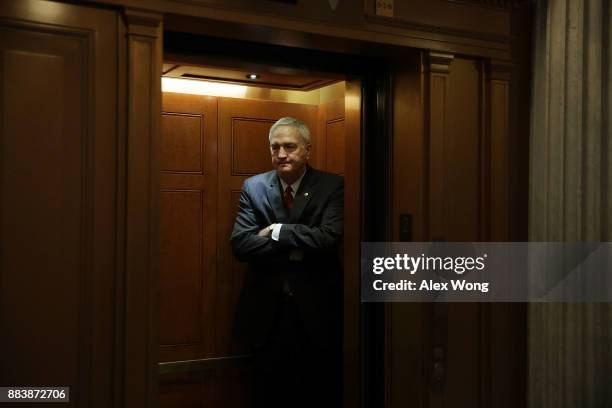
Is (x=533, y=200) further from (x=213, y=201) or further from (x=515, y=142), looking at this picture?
(x=213, y=201)

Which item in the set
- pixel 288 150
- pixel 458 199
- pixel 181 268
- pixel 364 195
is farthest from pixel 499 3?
pixel 181 268

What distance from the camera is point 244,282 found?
3.45 m

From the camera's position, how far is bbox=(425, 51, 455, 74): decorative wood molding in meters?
2.43

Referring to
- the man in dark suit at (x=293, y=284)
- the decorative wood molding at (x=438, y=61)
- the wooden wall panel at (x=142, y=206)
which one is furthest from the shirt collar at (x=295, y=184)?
the wooden wall panel at (x=142, y=206)

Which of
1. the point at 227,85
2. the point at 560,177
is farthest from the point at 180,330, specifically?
the point at 560,177

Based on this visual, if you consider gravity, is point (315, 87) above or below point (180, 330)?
above

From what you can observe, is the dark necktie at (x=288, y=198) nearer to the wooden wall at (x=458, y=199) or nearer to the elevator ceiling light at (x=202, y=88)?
the elevator ceiling light at (x=202, y=88)

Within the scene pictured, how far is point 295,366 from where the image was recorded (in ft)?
10.3

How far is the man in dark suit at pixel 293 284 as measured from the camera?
3.11 meters

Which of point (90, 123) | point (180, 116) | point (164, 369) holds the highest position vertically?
point (180, 116)

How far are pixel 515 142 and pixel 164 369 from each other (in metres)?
1.94

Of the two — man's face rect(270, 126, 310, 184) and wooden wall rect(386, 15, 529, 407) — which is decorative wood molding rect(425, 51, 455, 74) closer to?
wooden wall rect(386, 15, 529, 407)

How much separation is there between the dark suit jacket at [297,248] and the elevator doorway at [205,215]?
7.9 inches

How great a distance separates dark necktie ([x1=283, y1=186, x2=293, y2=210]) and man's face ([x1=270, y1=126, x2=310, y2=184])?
0.09 metres
